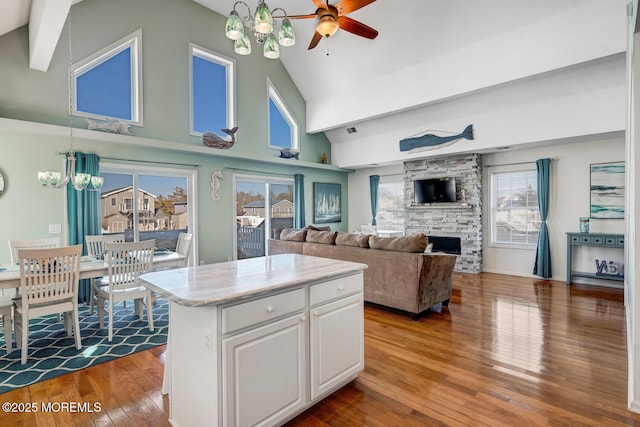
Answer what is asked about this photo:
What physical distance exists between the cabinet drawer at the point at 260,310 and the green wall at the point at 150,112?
4555 mm

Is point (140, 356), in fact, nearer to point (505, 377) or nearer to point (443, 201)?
point (505, 377)

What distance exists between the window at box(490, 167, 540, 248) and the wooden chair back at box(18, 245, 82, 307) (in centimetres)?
714

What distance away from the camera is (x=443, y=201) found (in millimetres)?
7020

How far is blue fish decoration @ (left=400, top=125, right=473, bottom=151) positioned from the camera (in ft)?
20.7

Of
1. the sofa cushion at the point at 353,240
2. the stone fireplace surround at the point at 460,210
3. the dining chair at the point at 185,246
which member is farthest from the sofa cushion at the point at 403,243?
the stone fireplace surround at the point at 460,210

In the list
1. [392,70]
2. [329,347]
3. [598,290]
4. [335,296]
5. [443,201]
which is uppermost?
[392,70]

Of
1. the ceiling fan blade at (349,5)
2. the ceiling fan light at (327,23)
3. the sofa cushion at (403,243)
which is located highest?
the ceiling fan blade at (349,5)

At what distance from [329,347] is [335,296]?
349 millimetres

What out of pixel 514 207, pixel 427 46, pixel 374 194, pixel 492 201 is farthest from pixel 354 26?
pixel 374 194

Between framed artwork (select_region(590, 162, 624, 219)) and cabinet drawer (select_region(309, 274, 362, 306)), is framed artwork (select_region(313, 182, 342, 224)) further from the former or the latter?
cabinet drawer (select_region(309, 274, 362, 306))

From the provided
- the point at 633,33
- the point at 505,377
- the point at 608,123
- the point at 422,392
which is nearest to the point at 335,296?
the point at 422,392

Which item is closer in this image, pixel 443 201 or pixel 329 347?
pixel 329 347

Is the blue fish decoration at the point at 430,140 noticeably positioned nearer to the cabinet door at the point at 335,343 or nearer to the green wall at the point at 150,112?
Answer: the green wall at the point at 150,112

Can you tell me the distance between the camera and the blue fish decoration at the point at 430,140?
6.32 m
